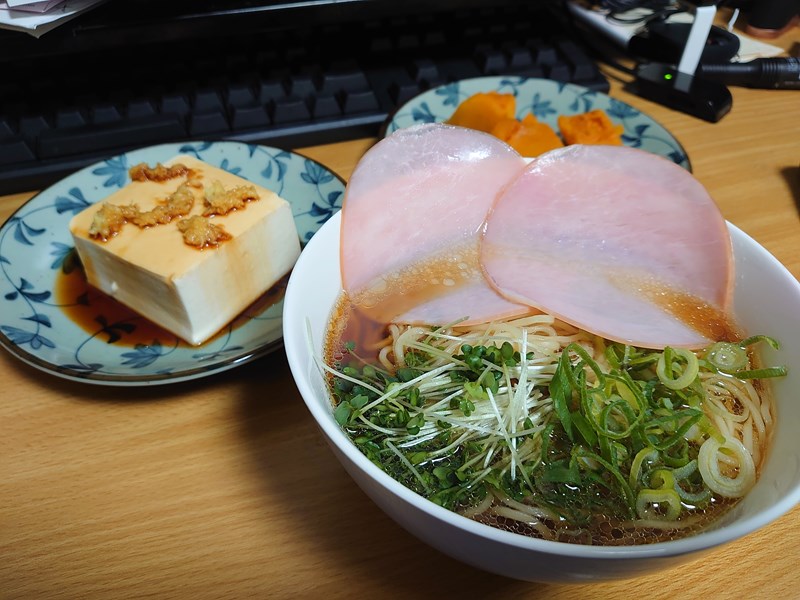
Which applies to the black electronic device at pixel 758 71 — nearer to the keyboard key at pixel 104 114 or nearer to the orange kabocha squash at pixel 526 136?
the orange kabocha squash at pixel 526 136

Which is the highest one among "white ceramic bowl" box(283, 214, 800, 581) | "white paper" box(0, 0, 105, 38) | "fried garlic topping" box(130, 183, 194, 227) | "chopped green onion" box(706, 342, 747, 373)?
"white paper" box(0, 0, 105, 38)

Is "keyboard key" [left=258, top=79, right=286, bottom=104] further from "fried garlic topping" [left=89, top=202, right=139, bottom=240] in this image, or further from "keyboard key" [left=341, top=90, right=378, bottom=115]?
"fried garlic topping" [left=89, top=202, right=139, bottom=240]

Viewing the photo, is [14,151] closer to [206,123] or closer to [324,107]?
[206,123]

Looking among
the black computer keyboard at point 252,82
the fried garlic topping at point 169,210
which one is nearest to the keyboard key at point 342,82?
the black computer keyboard at point 252,82

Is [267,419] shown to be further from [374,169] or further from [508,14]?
[508,14]

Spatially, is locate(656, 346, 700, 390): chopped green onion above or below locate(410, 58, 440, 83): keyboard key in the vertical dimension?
above

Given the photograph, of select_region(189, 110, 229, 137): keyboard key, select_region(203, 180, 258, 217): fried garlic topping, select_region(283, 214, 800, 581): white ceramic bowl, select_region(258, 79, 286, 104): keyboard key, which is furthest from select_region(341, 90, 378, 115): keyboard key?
select_region(283, 214, 800, 581): white ceramic bowl

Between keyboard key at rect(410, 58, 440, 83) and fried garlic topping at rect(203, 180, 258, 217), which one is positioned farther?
keyboard key at rect(410, 58, 440, 83)
